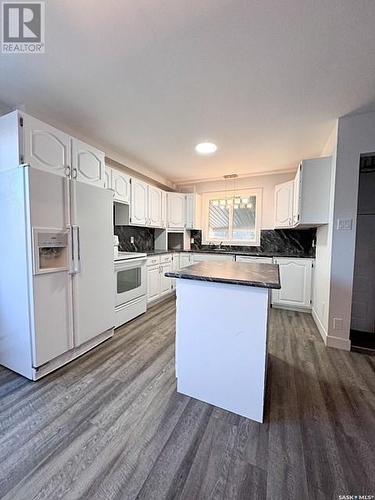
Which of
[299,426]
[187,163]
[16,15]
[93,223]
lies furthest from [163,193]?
[299,426]

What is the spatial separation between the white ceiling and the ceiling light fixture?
8.1 inches

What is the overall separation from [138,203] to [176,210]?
1154 millimetres

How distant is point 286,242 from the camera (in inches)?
165

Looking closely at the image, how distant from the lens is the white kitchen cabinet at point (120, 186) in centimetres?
312

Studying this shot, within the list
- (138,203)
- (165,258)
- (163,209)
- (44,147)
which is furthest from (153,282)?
(44,147)

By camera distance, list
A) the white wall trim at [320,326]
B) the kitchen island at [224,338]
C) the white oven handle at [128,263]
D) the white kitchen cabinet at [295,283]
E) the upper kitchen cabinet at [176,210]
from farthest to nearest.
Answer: the upper kitchen cabinet at [176,210] → the white kitchen cabinet at [295,283] → the white oven handle at [128,263] → the white wall trim at [320,326] → the kitchen island at [224,338]

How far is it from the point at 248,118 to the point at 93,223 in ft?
6.51

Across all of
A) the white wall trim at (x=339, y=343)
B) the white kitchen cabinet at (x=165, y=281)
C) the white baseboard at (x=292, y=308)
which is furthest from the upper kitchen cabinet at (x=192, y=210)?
the white wall trim at (x=339, y=343)

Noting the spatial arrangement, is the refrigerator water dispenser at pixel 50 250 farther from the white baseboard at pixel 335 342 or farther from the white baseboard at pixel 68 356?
the white baseboard at pixel 335 342

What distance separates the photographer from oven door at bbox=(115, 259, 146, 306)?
2815 millimetres

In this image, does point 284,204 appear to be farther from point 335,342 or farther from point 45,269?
point 45,269

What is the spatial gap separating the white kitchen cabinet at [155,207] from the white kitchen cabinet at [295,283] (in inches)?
88.8

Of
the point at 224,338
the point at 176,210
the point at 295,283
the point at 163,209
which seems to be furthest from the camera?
the point at 176,210

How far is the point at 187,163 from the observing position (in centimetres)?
379
